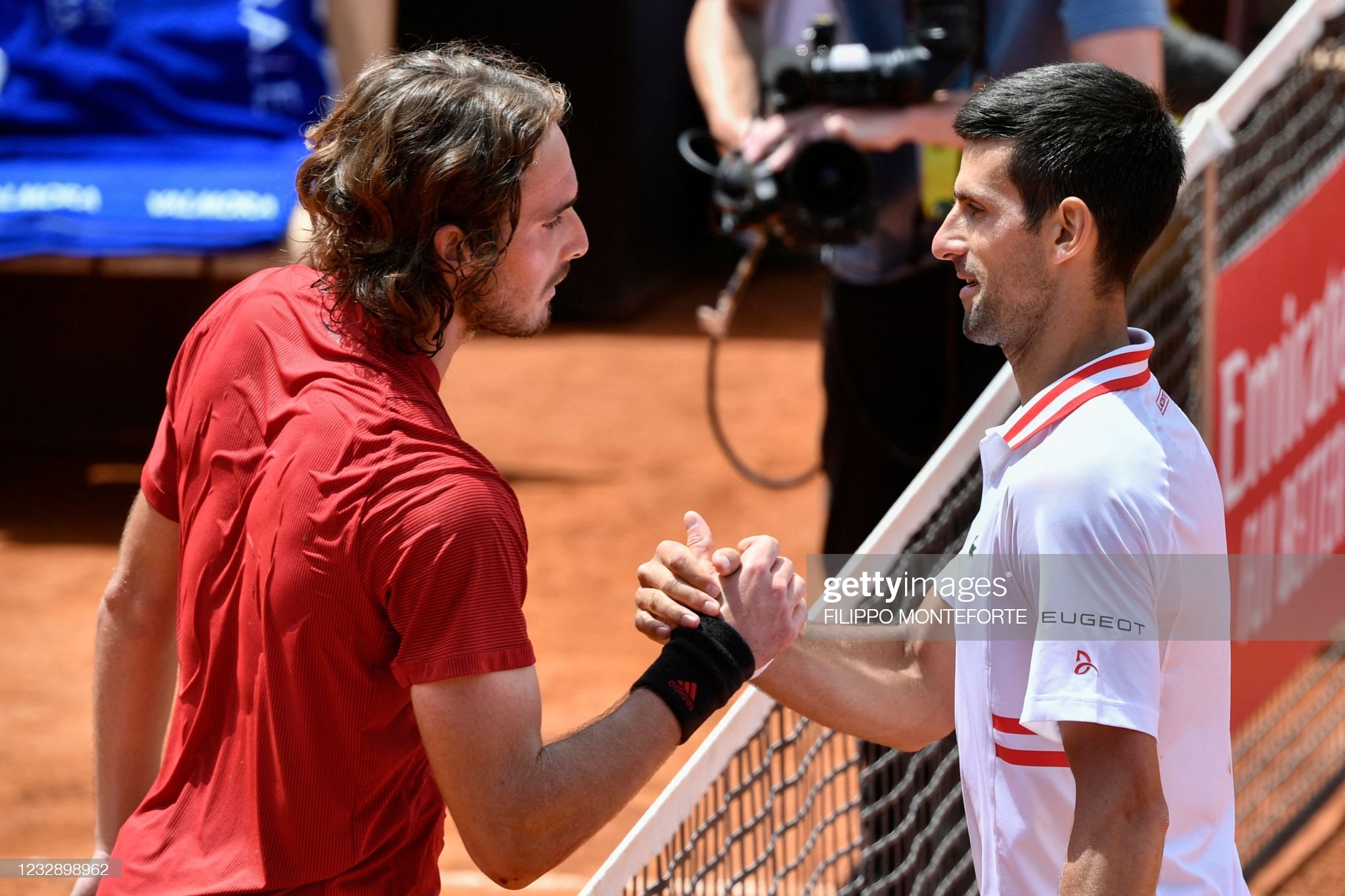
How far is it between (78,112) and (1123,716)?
691 centimetres

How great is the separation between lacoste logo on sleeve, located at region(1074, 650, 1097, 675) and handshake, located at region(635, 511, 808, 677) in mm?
455

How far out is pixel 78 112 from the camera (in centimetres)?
729

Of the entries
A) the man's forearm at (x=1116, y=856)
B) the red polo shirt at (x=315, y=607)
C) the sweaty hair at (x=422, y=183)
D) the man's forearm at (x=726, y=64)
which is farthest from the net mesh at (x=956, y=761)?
the man's forearm at (x=726, y=64)

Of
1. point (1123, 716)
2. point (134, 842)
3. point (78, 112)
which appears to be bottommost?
point (78, 112)

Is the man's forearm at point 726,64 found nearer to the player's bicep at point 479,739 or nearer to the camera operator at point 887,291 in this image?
the camera operator at point 887,291

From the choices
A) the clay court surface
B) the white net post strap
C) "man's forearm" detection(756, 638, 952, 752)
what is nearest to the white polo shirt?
"man's forearm" detection(756, 638, 952, 752)

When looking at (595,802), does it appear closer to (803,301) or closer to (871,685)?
(871,685)

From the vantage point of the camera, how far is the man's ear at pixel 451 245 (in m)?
1.82

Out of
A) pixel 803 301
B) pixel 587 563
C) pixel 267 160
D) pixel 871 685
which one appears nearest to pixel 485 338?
pixel 803 301

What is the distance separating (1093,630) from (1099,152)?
0.56 m

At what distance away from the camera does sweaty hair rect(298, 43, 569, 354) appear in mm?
1806

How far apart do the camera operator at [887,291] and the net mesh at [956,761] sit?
0.47m

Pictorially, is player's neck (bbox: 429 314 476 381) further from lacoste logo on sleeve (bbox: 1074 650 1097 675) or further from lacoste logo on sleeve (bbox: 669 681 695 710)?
lacoste logo on sleeve (bbox: 1074 650 1097 675)

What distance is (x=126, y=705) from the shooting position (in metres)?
2.13
